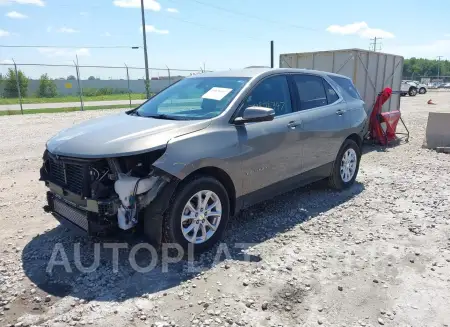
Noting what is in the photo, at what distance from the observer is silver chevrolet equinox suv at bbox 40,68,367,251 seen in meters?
3.17

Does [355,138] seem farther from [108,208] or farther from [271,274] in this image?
[108,208]

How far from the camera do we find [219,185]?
3.60 metres

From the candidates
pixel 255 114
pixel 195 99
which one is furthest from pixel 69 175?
pixel 255 114

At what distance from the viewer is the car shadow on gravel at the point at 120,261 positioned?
3.10 m

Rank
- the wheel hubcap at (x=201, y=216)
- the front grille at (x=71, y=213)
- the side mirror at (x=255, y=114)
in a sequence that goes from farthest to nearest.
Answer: the side mirror at (x=255, y=114) < the wheel hubcap at (x=201, y=216) < the front grille at (x=71, y=213)

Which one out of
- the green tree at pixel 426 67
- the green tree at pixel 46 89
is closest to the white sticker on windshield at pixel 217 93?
the green tree at pixel 46 89

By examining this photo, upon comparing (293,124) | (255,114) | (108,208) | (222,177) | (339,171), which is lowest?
(339,171)

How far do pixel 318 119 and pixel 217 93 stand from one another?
156 cm

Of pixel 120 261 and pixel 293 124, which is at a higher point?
pixel 293 124

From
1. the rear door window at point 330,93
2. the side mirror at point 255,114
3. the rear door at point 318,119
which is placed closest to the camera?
the side mirror at point 255,114

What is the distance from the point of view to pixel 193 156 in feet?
10.9

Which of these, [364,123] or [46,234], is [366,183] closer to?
[364,123]

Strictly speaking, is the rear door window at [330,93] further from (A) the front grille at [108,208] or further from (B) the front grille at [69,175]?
(B) the front grille at [69,175]

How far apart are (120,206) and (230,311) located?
1.26 metres
